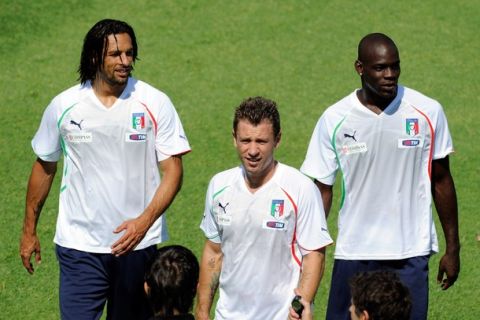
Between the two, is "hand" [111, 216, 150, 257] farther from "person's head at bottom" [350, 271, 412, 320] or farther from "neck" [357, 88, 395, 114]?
"person's head at bottom" [350, 271, 412, 320]

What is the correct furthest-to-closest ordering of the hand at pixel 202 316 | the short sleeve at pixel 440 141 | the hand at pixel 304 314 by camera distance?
1. the short sleeve at pixel 440 141
2. the hand at pixel 202 316
3. the hand at pixel 304 314

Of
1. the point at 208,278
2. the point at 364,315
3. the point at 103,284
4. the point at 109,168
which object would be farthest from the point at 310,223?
the point at 103,284

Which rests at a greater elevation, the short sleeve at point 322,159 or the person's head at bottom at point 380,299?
the short sleeve at point 322,159

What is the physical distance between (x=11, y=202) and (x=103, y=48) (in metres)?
4.89

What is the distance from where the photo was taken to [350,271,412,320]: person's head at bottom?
20.7 ft

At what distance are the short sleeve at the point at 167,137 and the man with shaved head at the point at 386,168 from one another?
0.92 meters

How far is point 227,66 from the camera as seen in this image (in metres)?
16.3

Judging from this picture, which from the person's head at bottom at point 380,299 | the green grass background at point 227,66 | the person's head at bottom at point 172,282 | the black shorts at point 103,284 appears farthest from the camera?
the green grass background at point 227,66

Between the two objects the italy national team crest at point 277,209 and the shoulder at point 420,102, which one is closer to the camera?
the italy national team crest at point 277,209

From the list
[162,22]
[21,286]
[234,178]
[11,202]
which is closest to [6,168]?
[11,202]

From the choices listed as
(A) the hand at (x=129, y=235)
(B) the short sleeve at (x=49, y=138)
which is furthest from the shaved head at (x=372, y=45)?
(B) the short sleeve at (x=49, y=138)

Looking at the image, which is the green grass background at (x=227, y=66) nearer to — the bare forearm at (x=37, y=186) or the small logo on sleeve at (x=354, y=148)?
the bare forearm at (x=37, y=186)

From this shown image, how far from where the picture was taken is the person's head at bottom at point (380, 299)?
6301mm

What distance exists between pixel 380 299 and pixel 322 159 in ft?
6.92
